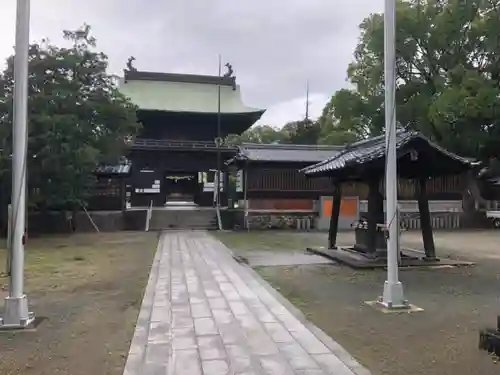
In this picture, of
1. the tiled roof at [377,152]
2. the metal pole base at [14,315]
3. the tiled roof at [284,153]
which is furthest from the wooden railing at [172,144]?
the metal pole base at [14,315]

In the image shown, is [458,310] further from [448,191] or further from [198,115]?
[198,115]

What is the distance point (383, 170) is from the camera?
9.38 metres

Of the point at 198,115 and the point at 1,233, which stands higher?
the point at 198,115

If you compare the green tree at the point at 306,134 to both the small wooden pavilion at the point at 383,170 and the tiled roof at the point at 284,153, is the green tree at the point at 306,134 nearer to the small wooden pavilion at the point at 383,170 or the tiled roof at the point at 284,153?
the tiled roof at the point at 284,153

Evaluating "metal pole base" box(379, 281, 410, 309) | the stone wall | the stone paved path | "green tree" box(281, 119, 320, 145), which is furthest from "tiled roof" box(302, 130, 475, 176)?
"green tree" box(281, 119, 320, 145)

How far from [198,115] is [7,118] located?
12865 mm

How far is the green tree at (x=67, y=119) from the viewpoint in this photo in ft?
49.6

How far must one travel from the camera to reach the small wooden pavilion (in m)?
8.82

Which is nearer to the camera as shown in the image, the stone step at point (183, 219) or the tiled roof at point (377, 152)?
the tiled roof at point (377, 152)

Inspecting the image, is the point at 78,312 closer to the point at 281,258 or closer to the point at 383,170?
the point at 281,258

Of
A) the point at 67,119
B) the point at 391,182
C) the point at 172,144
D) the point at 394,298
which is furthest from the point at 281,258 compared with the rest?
the point at 172,144

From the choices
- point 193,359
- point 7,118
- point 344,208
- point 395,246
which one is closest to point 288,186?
point 344,208

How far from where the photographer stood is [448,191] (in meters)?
22.5

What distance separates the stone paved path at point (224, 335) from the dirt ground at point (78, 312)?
253mm
